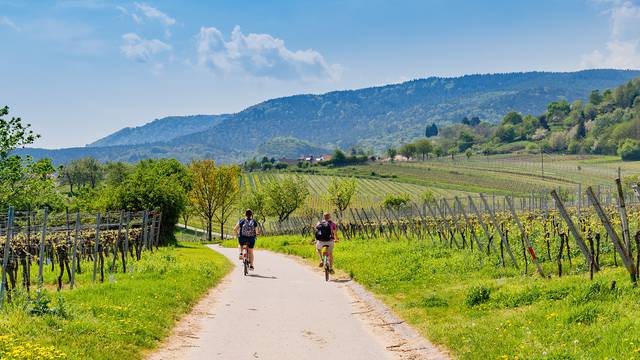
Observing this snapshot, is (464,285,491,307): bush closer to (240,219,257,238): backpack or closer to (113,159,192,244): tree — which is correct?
(240,219,257,238): backpack

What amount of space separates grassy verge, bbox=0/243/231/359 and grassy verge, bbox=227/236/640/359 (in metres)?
5.24

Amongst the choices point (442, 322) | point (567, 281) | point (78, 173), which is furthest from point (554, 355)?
point (78, 173)

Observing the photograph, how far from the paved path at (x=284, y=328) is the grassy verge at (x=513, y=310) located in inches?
33.7

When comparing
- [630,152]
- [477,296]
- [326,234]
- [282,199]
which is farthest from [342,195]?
[630,152]

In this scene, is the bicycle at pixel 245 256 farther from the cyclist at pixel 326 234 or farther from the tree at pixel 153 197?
the tree at pixel 153 197

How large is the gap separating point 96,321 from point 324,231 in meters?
11.9

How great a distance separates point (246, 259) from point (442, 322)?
12222 mm

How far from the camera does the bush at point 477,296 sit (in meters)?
13.9

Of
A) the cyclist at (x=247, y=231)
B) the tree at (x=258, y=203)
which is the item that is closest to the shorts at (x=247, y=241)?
the cyclist at (x=247, y=231)

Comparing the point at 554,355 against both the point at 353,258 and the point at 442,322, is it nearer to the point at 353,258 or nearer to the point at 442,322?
the point at 442,322

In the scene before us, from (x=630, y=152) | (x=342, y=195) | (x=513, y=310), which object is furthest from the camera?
(x=630, y=152)

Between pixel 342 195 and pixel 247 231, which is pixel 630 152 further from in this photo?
pixel 247 231

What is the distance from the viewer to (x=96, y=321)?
11.3m

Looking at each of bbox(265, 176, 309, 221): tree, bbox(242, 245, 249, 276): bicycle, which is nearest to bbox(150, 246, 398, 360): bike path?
bbox(242, 245, 249, 276): bicycle
